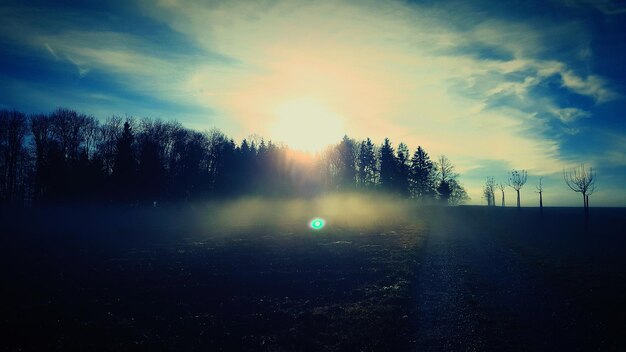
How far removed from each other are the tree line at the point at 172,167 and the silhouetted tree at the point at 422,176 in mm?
293

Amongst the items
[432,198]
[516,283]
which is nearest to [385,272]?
[516,283]

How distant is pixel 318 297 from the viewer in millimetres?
Result: 13125

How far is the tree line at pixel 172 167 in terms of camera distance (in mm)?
57344

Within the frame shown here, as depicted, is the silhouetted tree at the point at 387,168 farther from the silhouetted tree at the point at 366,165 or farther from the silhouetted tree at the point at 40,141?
the silhouetted tree at the point at 40,141

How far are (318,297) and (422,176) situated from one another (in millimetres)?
84945

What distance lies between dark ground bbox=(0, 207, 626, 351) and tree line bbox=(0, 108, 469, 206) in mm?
36167

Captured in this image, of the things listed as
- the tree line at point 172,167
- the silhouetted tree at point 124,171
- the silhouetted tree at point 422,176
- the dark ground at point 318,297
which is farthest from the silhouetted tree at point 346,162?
the dark ground at point 318,297

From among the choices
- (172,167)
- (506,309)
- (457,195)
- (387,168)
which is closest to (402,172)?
(387,168)

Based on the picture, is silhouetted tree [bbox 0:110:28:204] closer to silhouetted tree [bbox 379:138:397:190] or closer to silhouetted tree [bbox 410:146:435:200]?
silhouetted tree [bbox 379:138:397:190]

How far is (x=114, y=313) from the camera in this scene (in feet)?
37.0

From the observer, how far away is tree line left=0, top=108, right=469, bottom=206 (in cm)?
5734

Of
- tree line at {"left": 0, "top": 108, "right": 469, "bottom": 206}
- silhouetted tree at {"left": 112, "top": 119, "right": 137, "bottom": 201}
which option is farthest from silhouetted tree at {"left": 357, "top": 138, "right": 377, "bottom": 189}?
silhouetted tree at {"left": 112, "top": 119, "right": 137, "bottom": 201}

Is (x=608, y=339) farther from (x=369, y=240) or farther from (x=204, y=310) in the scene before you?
(x=369, y=240)

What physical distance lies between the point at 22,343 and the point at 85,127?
241 feet
